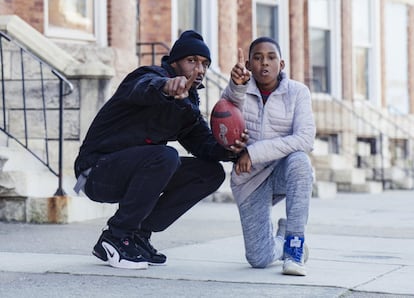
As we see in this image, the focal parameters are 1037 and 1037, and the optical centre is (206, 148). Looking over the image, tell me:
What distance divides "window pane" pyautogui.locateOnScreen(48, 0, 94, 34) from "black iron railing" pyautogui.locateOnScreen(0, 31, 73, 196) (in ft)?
6.54

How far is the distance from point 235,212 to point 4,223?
117 inches

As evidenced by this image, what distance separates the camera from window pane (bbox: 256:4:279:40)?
18625 mm

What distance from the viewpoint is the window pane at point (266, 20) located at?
1862 cm

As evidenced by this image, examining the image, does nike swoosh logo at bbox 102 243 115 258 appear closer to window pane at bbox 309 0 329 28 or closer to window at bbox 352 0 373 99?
window pane at bbox 309 0 329 28

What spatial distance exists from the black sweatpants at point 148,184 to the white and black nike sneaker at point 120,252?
0.05m

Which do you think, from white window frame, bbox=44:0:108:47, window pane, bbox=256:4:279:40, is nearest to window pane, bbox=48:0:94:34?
white window frame, bbox=44:0:108:47

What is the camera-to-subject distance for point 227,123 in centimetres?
626

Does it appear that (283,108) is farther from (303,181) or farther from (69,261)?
(69,261)

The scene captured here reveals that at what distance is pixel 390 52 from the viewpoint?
81.8ft

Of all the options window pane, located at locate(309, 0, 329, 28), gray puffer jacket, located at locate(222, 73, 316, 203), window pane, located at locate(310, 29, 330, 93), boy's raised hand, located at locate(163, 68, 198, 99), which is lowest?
gray puffer jacket, located at locate(222, 73, 316, 203)

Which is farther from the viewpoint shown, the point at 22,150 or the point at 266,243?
the point at 22,150

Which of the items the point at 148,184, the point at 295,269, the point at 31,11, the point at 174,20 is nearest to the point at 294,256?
the point at 295,269

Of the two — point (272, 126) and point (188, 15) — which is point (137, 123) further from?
point (188, 15)

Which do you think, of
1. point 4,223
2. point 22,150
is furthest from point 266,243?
point 22,150
